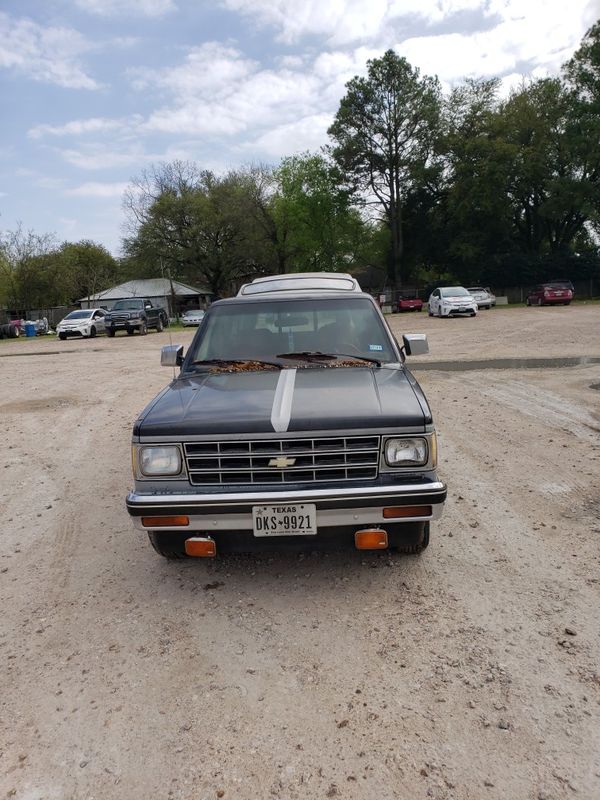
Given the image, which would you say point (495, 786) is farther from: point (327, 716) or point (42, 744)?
point (42, 744)

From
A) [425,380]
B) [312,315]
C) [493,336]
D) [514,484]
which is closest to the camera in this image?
[312,315]

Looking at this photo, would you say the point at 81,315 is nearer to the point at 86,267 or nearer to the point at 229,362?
the point at 229,362

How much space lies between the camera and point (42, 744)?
246 centimetres

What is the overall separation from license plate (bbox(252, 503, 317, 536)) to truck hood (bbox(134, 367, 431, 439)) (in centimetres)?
43

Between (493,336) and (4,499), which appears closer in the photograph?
(4,499)

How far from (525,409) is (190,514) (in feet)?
20.8

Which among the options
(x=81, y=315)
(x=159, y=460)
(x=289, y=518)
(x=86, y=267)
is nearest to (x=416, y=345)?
(x=289, y=518)

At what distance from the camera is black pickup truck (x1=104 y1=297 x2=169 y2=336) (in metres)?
30.2

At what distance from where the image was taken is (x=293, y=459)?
3.27 metres

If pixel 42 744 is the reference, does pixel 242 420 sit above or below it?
above

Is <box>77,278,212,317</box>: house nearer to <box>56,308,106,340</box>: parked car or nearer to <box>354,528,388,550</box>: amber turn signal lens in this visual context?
<box>56,308,106,340</box>: parked car

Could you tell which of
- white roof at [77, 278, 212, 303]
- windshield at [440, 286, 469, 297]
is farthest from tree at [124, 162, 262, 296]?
windshield at [440, 286, 469, 297]

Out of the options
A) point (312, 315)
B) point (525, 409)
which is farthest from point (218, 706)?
point (525, 409)

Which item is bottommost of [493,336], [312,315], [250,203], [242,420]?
[493,336]
